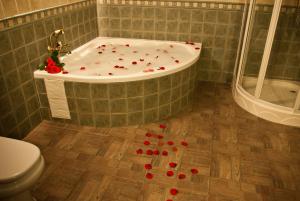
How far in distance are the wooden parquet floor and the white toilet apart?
42 cm

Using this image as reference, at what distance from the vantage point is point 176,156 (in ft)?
6.68

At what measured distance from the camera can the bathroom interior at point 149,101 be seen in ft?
5.76

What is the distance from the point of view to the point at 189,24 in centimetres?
313

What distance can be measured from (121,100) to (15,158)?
1.10m

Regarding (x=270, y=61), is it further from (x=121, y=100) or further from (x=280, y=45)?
(x=121, y=100)

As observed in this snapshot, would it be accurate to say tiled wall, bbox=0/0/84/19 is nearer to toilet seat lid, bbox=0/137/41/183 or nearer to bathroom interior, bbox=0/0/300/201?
bathroom interior, bbox=0/0/300/201

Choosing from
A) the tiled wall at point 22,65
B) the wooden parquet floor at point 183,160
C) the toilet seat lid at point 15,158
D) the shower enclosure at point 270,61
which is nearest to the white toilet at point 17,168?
the toilet seat lid at point 15,158

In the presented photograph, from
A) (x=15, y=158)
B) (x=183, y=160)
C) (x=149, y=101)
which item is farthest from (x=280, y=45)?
(x=15, y=158)

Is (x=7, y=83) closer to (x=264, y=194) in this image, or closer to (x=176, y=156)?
(x=176, y=156)

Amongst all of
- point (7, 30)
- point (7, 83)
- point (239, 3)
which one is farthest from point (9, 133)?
point (239, 3)

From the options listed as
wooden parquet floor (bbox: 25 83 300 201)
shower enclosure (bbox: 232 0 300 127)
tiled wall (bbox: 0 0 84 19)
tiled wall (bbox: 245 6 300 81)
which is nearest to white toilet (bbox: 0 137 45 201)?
wooden parquet floor (bbox: 25 83 300 201)

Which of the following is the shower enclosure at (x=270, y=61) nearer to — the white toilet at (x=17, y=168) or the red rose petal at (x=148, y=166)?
the red rose petal at (x=148, y=166)

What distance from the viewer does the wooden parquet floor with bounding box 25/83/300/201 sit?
1.71 m

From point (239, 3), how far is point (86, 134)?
2.14 meters
